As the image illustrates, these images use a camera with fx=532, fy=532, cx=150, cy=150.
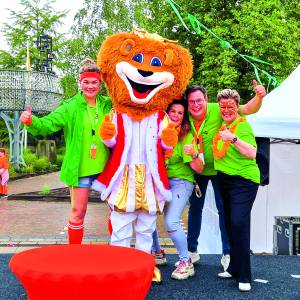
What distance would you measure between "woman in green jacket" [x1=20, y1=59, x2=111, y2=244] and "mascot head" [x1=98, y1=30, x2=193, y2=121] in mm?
166

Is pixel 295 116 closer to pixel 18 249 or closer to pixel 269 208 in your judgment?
pixel 269 208

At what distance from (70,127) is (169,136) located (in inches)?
34.6

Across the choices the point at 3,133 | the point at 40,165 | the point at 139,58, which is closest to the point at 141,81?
the point at 139,58

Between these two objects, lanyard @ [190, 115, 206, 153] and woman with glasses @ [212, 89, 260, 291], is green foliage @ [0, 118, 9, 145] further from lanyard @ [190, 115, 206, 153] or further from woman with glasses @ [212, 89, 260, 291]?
woman with glasses @ [212, 89, 260, 291]

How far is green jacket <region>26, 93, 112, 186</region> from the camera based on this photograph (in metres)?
4.43

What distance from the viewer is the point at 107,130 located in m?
4.23

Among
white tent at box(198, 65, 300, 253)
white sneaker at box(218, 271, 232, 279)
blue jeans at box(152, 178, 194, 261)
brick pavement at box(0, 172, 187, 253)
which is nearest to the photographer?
blue jeans at box(152, 178, 194, 261)

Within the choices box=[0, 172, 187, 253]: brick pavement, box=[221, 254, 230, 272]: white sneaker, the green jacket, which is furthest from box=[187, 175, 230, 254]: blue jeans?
box=[0, 172, 187, 253]: brick pavement

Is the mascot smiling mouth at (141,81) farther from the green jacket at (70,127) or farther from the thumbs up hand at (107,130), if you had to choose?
the green jacket at (70,127)

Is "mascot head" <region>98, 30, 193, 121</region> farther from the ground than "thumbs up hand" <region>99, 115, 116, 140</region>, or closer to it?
farther from the ground

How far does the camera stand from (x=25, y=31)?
3088cm

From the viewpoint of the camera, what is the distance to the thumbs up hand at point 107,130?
423 cm

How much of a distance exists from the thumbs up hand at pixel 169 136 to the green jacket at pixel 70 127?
592 millimetres

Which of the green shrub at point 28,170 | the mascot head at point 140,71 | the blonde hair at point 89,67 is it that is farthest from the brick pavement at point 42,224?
the green shrub at point 28,170
